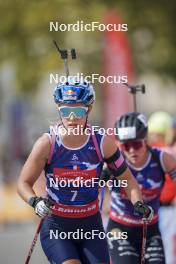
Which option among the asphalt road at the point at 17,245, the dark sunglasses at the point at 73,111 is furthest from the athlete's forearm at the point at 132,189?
the asphalt road at the point at 17,245

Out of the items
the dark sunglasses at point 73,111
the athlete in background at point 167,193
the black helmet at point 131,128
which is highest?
the dark sunglasses at point 73,111

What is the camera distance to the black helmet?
902 cm

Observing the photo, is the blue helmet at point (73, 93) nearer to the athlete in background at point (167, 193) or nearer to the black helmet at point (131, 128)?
the black helmet at point (131, 128)

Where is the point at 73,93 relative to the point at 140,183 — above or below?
above

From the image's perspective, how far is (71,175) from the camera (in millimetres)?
7828

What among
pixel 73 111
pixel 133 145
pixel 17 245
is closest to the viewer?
pixel 73 111

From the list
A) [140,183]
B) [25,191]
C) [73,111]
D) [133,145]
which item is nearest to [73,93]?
[73,111]

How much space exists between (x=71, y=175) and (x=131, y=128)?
135 centimetres

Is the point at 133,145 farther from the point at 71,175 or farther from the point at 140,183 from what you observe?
the point at 71,175

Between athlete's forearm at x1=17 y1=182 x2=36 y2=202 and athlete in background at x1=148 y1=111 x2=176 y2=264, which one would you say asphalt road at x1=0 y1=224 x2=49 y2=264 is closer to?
athlete in background at x1=148 y1=111 x2=176 y2=264

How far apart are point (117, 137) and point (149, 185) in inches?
21.8

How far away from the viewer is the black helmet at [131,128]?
29.6 ft

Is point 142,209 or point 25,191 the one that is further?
point 142,209

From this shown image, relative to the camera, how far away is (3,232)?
1823 centimetres
